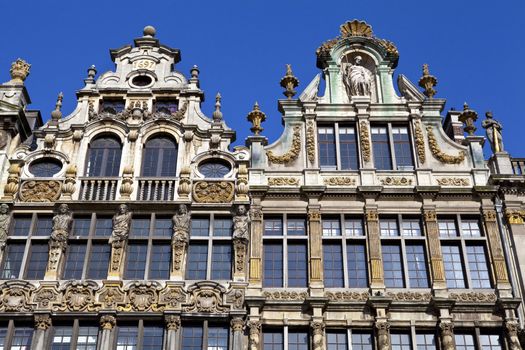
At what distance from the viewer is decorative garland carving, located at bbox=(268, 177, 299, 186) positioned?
2270 centimetres

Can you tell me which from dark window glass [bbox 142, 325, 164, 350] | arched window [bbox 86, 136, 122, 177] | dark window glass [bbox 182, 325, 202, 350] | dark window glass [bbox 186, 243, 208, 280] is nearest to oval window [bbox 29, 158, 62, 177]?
arched window [bbox 86, 136, 122, 177]

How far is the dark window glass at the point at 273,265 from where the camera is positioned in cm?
2092

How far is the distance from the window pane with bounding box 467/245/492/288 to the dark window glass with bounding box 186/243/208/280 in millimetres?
7498

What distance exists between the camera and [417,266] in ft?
69.8

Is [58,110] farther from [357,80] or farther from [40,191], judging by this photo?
[357,80]

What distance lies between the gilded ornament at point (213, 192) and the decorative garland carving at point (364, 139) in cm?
426

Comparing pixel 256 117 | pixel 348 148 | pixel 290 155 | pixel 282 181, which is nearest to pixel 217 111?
pixel 256 117

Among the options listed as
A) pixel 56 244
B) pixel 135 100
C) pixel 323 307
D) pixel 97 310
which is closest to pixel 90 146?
pixel 135 100

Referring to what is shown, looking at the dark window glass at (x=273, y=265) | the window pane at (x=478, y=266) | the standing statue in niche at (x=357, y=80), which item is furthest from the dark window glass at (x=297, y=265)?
the standing statue in niche at (x=357, y=80)

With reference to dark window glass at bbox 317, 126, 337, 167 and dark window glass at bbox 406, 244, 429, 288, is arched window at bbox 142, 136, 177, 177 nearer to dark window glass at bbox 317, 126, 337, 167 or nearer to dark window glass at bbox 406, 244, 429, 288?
dark window glass at bbox 317, 126, 337, 167

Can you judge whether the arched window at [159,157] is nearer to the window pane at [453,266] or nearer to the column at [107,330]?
the column at [107,330]

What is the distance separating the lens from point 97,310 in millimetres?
20000

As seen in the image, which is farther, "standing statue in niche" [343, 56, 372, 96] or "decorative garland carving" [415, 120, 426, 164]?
"standing statue in niche" [343, 56, 372, 96]

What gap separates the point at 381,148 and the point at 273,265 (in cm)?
544
